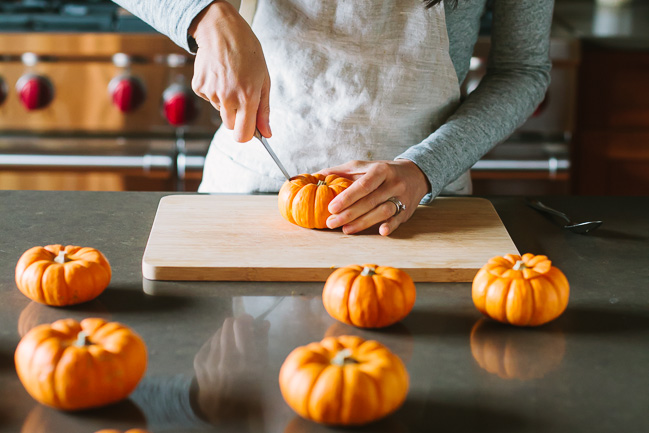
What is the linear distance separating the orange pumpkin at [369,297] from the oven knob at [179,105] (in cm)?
150

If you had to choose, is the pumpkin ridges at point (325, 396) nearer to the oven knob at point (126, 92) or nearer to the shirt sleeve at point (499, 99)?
the shirt sleeve at point (499, 99)

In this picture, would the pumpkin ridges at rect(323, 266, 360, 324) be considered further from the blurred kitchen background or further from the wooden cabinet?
the wooden cabinet

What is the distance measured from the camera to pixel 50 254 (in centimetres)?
104

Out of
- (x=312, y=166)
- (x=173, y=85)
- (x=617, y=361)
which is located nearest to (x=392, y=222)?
(x=312, y=166)

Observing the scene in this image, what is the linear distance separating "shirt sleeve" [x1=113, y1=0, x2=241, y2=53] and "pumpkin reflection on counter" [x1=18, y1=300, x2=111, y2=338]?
54cm

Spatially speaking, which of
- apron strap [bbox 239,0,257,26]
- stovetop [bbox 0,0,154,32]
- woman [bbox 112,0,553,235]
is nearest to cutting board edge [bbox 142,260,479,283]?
woman [bbox 112,0,553,235]

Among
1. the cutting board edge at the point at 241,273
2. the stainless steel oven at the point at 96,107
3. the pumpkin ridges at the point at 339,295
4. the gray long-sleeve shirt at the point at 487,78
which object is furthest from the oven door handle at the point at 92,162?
the pumpkin ridges at the point at 339,295

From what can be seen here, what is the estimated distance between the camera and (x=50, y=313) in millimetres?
985

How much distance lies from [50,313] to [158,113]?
1.53m

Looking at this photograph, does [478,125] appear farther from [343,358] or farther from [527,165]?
[527,165]

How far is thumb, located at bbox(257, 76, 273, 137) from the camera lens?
1.31m

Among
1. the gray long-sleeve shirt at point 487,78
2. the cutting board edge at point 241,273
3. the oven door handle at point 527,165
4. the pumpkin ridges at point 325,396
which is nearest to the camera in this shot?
the pumpkin ridges at point 325,396

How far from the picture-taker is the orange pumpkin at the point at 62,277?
0.97 meters

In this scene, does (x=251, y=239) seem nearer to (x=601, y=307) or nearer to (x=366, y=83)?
(x=366, y=83)
